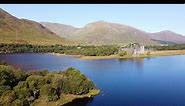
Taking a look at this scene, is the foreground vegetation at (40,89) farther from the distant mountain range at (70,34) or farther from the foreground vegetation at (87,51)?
the distant mountain range at (70,34)

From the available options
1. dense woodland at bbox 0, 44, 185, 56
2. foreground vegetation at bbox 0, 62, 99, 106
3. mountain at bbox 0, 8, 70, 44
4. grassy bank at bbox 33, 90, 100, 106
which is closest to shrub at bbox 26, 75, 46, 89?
foreground vegetation at bbox 0, 62, 99, 106

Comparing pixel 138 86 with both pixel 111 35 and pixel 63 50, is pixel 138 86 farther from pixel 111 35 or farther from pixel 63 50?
pixel 111 35

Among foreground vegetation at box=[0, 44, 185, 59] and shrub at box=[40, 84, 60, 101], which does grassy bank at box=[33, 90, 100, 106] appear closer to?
shrub at box=[40, 84, 60, 101]

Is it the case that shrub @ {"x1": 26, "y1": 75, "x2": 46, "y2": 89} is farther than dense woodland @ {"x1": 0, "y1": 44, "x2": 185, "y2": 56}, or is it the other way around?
dense woodland @ {"x1": 0, "y1": 44, "x2": 185, "y2": 56}

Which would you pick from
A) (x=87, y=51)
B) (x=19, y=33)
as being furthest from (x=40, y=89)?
(x=19, y=33)

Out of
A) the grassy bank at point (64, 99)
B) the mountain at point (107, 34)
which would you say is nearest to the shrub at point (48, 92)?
the grassy bank at point (64, 99)

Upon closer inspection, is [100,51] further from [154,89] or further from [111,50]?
[154,89]
